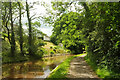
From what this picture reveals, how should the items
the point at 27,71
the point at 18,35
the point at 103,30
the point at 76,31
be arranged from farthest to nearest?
the point at 18,35
the point at 76,31
the point at 27,71
the point at 103,30

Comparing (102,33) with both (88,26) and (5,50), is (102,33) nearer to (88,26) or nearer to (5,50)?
(88,26)

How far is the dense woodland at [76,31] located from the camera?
6.26 meters

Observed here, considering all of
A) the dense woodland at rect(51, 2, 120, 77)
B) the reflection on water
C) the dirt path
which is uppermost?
the dense woodland at rect(51, 2, 120, 77)

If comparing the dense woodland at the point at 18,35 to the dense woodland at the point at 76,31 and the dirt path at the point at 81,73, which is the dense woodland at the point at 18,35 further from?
the dirt path at the point at 81,73

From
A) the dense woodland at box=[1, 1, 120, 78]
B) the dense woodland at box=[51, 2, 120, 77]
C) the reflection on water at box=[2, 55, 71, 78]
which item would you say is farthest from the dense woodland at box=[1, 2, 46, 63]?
the dense woodland at box=[51, 2, 120, 77]

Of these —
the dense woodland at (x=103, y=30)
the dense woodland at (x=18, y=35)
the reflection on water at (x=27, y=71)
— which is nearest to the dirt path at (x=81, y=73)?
the dense woodland at (x=103, y=30)

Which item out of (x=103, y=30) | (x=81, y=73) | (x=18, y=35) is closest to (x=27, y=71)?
(x=81, y=73)

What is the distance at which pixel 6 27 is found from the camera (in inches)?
827

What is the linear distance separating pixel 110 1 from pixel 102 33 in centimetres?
327

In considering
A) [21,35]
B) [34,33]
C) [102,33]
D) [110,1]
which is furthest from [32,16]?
[110,1]

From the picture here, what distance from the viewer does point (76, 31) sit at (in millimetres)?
12953

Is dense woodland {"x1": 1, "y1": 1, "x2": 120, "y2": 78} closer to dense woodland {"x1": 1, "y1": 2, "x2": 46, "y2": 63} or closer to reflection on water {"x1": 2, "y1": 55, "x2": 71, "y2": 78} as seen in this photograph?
dense woodland {"x1": 1, "y1": 2, "x2": 46, "y2": 63}

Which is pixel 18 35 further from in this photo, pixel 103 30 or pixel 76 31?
pixel 103 30

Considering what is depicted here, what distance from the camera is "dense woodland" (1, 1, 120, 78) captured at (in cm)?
626
